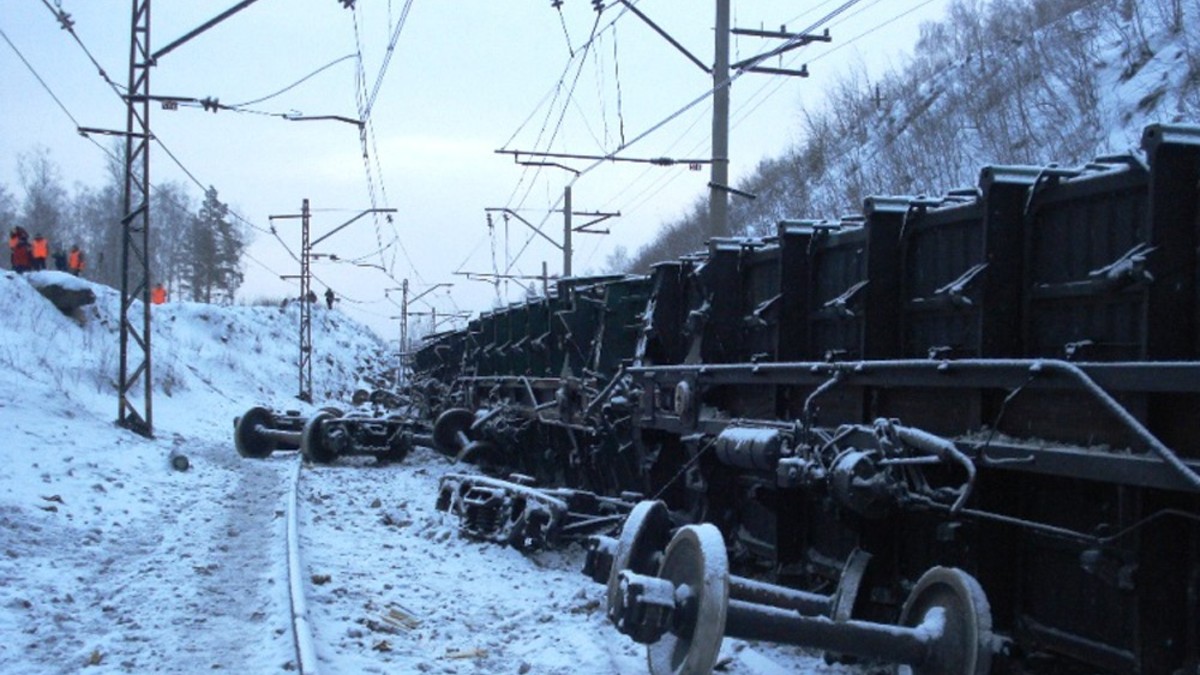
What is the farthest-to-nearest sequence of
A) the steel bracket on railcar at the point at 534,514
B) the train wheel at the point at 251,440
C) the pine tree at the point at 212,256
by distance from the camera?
the pine tree at the point at 212,256 → the train wheel at the point at 251,440 → the steel bracket on railcar at the point at 534,514

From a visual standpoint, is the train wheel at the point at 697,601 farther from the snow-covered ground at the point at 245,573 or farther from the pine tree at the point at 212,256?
the pine tree at the point at 212,256

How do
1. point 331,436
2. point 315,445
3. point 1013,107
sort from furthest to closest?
point 1013,107 → point 331,436 → point 315,445

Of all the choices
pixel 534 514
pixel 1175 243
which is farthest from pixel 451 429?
pixel 1175 243

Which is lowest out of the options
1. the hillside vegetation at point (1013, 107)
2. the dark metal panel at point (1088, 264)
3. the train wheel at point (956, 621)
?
the train wheel at point (956, 621)

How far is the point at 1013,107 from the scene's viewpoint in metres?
26.5

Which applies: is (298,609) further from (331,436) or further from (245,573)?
(331,436)

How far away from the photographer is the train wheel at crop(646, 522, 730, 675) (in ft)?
14.3

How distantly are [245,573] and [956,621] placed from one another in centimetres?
695

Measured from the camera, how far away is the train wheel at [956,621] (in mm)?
4242

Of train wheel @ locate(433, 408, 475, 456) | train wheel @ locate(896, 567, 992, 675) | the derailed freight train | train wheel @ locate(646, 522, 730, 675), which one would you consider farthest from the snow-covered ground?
train wheel @ locate(896, 567, 992, 675)

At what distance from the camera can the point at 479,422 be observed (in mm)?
17047

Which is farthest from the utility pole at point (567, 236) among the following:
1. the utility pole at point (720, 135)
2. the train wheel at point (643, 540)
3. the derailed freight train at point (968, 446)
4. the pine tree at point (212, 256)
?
the pine tree at point (212, 256)

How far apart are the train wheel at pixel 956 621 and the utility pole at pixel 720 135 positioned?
1033 centimetres

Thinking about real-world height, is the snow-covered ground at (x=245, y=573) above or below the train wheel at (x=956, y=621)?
below
